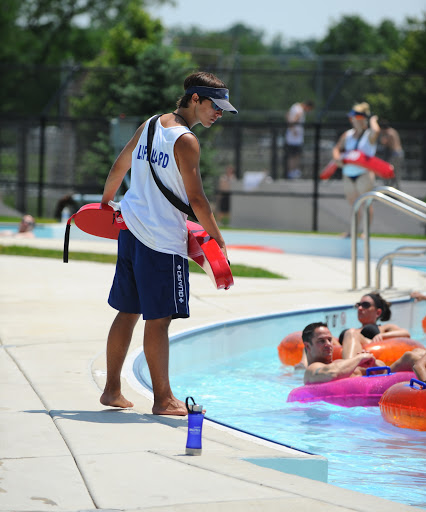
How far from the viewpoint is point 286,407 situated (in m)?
6.42

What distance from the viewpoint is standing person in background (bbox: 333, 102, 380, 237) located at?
1459 cm

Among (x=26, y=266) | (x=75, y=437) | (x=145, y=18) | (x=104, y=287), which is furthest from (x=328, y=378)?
(x=145, y=18)

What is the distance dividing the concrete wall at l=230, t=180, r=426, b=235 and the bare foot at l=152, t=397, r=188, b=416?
17.4 metres

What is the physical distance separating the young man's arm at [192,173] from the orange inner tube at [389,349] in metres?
3.15

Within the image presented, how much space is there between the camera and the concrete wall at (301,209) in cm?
2198

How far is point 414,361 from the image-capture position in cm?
666

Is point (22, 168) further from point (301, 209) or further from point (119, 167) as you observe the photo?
point (119, 167)

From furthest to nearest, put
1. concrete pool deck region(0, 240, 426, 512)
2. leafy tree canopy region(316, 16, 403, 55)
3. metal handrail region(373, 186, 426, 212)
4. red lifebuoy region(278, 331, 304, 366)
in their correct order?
leafy tree canopy region(316, 16, 403, 55) < metal handrail region(373, 186, 426, 212) < red lifebuoy region(278, 331, 304, 366) < concrete pool deck region(0, 240, 426, 512)

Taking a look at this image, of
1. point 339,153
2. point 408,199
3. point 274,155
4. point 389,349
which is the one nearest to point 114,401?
point 389,349

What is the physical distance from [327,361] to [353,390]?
0.49 meters

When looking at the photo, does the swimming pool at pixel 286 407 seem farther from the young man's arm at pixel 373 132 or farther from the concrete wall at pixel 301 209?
the concrete wall at pixel 301 209

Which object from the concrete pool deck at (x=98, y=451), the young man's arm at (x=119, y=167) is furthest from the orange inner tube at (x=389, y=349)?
the young man's arm at (x=119, y=167)

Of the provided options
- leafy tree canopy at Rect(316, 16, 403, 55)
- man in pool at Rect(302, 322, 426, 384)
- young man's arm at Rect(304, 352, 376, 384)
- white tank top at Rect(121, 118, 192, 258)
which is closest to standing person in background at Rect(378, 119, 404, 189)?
man in pool at Rect(302, 322, 426, 384)

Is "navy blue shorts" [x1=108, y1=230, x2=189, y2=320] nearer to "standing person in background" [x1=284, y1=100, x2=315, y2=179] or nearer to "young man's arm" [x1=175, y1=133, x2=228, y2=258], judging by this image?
"young man's arm" [x1=175, y1=133, x2=228, y2=258]
